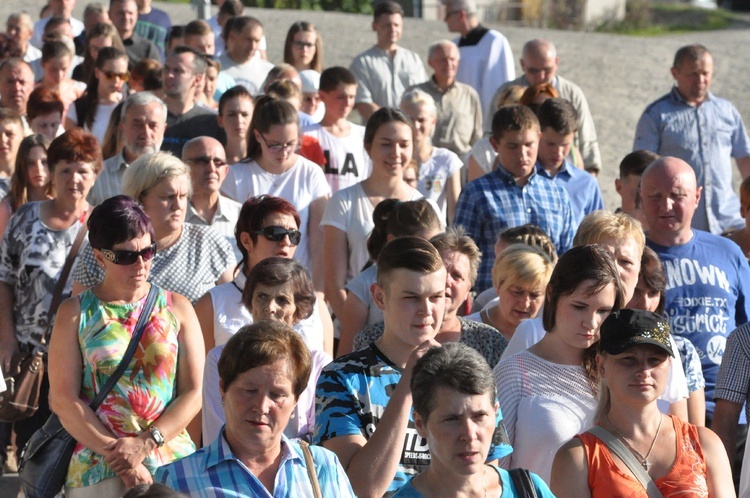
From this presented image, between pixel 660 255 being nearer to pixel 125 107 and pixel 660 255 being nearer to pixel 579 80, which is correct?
pixel 125 107

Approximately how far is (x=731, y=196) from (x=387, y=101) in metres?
3.31

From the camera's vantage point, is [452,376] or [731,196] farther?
[731,196]

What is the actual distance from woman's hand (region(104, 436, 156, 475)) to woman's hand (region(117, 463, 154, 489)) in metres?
0.01

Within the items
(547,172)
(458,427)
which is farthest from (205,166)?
(458,427)

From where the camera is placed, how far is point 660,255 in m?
6.39

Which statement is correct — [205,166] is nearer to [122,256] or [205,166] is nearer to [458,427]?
[122,256]

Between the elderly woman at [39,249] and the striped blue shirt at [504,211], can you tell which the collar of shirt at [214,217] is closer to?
A: the elderly woman at [39,249]

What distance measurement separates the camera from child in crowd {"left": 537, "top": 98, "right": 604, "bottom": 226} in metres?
7.98

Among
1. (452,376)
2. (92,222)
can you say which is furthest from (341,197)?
(452,376)

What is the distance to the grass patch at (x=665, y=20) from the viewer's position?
27.5m

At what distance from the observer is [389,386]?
444 centimetres

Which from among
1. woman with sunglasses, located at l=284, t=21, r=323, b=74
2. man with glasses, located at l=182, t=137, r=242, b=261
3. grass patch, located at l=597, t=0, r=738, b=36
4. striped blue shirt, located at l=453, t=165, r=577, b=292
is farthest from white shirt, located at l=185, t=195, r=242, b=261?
grass patch, located at l=597, t=0, r=738, b=36

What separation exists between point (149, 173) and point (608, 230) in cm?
226

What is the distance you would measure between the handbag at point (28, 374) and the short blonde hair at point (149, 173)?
0.46 meters
